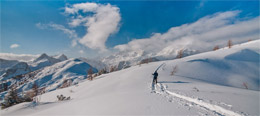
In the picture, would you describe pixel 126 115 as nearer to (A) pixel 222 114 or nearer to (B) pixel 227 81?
(A) pixel 222 114

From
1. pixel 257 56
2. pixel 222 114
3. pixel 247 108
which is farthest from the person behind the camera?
pixel 257 56

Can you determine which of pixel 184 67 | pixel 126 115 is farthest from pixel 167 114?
pixel 184 67

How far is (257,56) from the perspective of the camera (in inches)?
877

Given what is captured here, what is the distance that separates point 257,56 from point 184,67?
55.4ft

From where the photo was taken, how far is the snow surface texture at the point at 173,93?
14.9 ft

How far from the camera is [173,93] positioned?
7.34 m

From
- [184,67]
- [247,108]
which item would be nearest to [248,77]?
[184,67]

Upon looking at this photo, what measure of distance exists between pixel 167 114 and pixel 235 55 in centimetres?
2947

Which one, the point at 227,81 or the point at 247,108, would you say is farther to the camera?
the point at 227,81

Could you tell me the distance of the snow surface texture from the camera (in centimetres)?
454

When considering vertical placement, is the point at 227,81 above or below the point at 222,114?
below

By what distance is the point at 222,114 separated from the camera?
4285 millimetres

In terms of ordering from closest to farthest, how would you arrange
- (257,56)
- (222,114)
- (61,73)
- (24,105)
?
(222,114)
(24,105)
(257,56)
(61,73)

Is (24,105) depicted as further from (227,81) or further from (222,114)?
(227,81)
